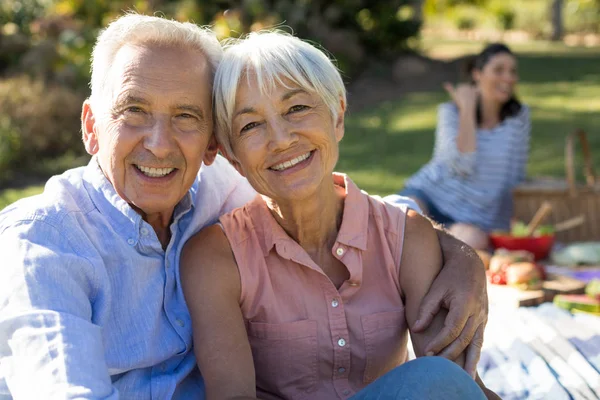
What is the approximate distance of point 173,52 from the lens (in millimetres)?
2564

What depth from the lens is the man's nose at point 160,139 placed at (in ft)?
8.10

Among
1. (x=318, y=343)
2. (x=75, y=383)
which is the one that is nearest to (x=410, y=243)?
(x=318, y=343)

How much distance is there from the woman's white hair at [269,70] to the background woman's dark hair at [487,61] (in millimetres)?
4222

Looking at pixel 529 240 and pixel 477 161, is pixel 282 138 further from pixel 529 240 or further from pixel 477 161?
pixel 477 161

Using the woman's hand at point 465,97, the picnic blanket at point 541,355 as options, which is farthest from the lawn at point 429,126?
the picnic blanket at point 541,355

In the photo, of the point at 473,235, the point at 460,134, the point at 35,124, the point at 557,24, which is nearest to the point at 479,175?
the point at 460,134

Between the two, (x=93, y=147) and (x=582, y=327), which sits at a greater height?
(x=93, y=147)

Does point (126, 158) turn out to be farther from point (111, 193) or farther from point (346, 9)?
point (346, 9)

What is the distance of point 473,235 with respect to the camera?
5824mm

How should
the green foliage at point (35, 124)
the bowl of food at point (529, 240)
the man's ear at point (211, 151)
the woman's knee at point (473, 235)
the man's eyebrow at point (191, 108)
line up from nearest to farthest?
the man's eyebrow at point (191, 108) → the man's ear at point (211, 151) → the bowl of food at point (529, 240) → the woman's knee at point (473, 235) → the green foliage at point (35, 124)

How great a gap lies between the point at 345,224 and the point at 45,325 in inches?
43.1

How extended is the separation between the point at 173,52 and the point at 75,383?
1.11 metres

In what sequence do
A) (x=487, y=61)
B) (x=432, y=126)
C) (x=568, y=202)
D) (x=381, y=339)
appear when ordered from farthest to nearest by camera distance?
(x=432, y=126) → (x=487, y=61) → (x=568, y=202) → (x=381, y=339)

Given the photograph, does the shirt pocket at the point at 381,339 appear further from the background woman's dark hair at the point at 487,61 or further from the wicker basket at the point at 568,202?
the background woman's dark hair at the point at 487,61
